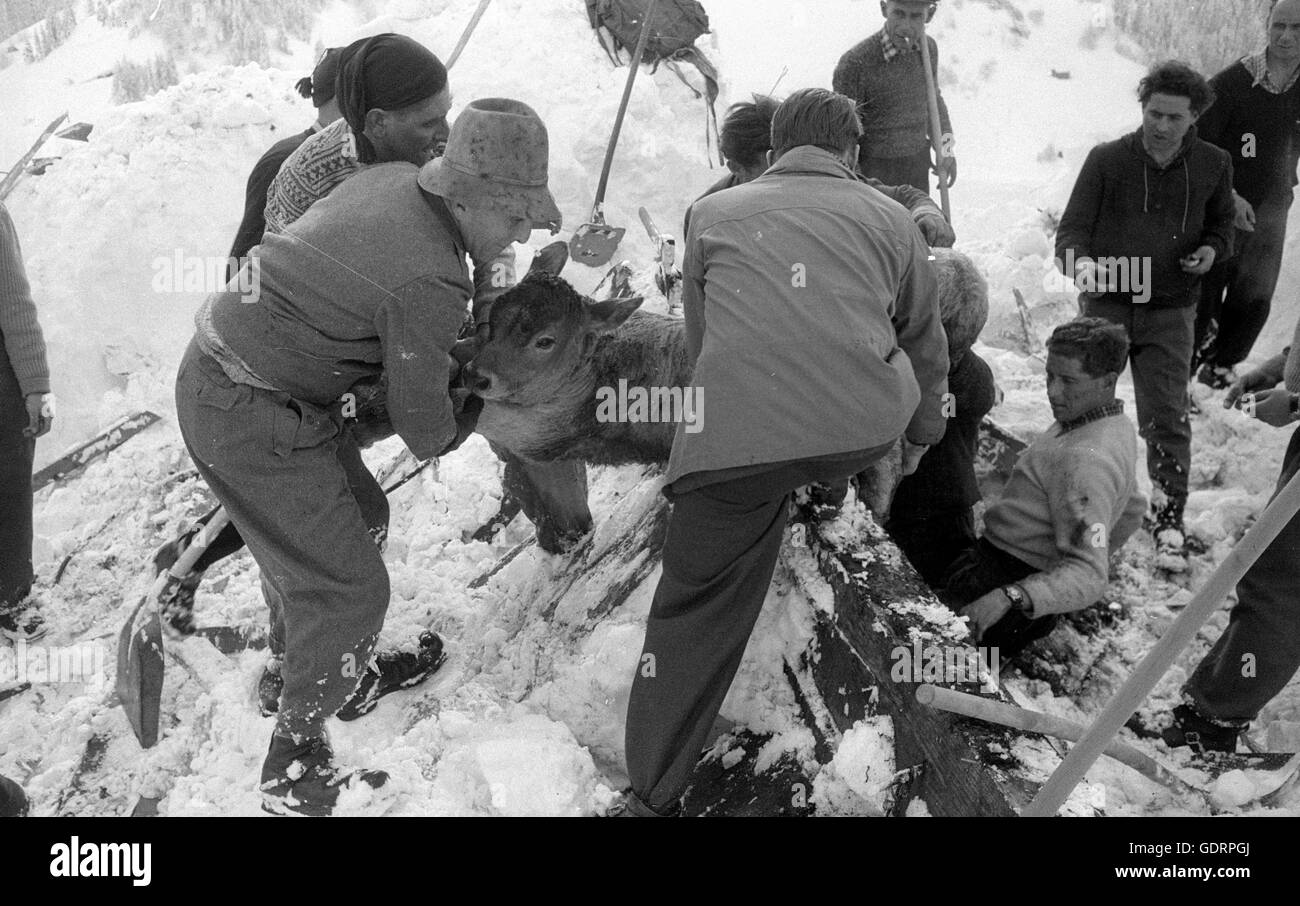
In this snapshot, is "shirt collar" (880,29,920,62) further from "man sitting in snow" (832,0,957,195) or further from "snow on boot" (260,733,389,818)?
"snow on boot" (260,733,389,818)

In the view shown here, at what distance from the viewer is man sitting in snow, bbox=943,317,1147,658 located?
3.42m

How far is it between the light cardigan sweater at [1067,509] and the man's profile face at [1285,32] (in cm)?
273

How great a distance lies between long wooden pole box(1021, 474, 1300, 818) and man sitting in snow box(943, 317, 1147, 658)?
1.29 metres

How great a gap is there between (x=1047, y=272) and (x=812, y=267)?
513 cm

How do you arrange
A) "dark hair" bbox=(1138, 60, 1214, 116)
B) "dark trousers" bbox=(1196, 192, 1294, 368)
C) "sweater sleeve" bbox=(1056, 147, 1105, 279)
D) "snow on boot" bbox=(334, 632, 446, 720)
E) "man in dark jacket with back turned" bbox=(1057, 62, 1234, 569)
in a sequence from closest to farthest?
"snow on boot" bbox=(334, 632, 446, 720) → "dark hair" bbox=(1138, 60, 1214, 116) → "man in dark jacket with back turned" bbox=(1057, 62, 1234, 569) → "sweater sleeve" bbox=(1056, 147, 1105, 279) → "dark trousers" bbox=(1196, 192, 1294, 368)

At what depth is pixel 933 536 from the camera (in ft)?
13.4

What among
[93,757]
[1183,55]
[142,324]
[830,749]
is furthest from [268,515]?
[1183,55]

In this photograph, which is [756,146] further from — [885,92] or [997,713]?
[997,713]

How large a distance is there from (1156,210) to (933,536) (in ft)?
6.57

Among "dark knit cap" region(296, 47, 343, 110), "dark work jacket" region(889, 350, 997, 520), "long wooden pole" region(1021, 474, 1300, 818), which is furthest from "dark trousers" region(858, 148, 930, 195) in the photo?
"long wooden pole" region(1021, 474, 1300, 818)

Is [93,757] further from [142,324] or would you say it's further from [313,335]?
[142,324]

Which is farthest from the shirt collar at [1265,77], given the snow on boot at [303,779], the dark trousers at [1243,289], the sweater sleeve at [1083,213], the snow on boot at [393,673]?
the snow on boot at [303,779]

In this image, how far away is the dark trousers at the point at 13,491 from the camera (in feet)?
13.7

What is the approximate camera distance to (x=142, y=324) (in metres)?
5.99
